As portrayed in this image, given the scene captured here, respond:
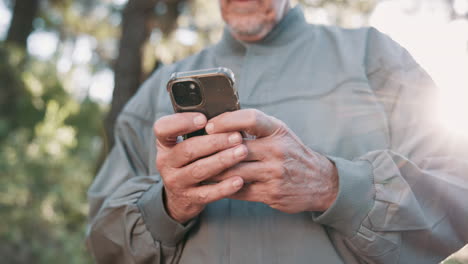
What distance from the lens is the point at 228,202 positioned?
157 centimetres

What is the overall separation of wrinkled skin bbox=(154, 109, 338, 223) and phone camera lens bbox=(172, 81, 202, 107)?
48mm

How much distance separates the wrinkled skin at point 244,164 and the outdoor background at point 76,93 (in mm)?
652

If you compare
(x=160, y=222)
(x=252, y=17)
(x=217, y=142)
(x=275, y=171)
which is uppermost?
(x=252, y=17)

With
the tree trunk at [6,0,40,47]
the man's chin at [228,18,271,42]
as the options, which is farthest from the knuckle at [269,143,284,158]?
the tree trunk at [6,0,40,47]

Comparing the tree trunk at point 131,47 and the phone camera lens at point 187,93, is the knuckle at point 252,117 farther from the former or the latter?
the tree trunk at point 131,47

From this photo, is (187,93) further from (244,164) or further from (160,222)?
(160,222)

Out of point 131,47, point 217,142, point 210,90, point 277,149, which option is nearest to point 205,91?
point 210,90

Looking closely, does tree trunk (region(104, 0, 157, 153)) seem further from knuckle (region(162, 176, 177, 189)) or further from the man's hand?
the man's hand

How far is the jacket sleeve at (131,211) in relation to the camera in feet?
5.00

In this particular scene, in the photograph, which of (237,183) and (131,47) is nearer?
(237,183)

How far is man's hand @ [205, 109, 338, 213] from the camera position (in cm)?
119

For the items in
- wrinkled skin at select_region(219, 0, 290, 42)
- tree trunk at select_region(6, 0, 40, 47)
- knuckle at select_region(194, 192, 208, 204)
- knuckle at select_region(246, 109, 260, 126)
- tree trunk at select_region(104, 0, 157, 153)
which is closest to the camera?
knuckle at select_region(246, 109, 260, 126)

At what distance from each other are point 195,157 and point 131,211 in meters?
0.50

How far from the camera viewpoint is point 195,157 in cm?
123
